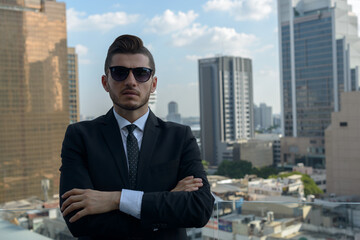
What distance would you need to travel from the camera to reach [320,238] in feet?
7.63

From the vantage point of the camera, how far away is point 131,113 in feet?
3.73

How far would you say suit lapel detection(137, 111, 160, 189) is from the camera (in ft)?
3.54

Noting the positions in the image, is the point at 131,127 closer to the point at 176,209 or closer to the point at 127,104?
the point at 127,104

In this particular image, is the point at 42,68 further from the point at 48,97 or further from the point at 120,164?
the point at 120,164

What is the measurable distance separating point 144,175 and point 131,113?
0.18 m

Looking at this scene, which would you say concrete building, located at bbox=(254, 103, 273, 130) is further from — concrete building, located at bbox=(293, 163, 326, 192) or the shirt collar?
the shirt collar

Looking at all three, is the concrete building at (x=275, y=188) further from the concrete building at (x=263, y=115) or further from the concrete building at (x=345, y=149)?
the concrete building at (x=263, y=115)

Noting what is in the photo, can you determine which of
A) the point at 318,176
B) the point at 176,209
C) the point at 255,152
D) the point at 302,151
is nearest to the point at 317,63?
the point at 302,151

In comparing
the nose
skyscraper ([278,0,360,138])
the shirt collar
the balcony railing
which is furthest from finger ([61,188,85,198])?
skyscraper ([278,0,360,138])

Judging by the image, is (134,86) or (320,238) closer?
(134,86)

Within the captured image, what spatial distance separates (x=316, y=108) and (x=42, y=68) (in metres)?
29.3

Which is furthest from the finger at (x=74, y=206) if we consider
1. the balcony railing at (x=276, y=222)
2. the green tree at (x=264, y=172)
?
the green tree at (x=264, y=172)

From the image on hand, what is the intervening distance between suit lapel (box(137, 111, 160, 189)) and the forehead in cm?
16

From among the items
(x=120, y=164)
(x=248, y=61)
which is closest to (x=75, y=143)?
(x=120, y=164)
